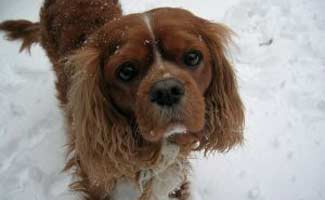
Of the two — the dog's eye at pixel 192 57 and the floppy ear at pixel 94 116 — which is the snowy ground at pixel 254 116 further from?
the dog's eye at pixel 192 57

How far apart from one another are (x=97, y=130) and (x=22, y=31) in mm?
2148

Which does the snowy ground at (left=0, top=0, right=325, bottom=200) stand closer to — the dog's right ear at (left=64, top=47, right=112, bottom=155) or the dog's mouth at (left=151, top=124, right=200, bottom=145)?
the dog's mouth at (left=151, top=124, right=200, bottom=145)

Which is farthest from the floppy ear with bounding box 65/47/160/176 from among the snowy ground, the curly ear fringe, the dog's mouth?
the snowy ground

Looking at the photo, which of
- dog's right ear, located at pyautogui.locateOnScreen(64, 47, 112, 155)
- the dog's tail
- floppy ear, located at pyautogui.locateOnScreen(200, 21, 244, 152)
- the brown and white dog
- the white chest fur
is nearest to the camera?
the brown and white dog

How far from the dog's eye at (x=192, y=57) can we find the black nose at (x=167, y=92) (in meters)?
0.25

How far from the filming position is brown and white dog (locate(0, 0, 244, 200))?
2033 mm

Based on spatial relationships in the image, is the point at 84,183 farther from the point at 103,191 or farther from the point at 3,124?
the point at 3,124

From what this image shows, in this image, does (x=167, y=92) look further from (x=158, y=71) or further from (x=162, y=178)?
(x=162, y=178)

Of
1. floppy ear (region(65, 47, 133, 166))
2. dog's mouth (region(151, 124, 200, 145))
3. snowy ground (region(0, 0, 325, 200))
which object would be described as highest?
floppy ear (region(65, 47, 133, 166))

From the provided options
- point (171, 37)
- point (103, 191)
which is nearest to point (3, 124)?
point (103, 191)

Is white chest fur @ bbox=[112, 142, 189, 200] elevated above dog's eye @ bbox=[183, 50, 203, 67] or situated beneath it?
situated beneath

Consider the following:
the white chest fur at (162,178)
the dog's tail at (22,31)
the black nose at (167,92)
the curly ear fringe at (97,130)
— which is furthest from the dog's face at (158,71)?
the dog's tail at (22,31)

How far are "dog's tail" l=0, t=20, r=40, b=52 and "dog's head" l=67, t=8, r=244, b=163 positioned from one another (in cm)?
159

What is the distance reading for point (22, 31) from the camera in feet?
13.1
